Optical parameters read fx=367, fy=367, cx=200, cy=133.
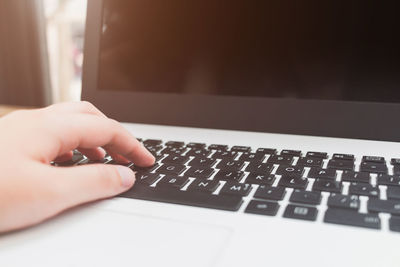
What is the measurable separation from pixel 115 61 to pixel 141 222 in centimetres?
42

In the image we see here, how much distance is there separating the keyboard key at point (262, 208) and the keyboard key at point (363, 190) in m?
0.08

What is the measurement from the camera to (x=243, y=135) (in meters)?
0.63

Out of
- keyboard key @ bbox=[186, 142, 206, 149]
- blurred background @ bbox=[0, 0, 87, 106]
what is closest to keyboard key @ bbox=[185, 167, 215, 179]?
keyboard key @ bbox=[186, 142, 206, 149]

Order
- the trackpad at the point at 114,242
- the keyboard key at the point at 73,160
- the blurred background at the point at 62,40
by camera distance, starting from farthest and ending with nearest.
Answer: the blurred background at the point at 62,40, the keyboard key at the point at 73,160, the trackpad at the point at 114,242

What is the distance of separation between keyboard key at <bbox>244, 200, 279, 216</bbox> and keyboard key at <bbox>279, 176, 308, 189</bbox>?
1.7 inches

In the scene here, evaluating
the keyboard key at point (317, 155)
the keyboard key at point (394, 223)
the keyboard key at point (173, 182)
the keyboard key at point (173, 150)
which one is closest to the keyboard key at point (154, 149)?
the keyboard key at point (173, 150)

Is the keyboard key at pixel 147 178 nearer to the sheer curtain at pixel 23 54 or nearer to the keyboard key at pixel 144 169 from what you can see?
the keyboard key at pixel 144 169

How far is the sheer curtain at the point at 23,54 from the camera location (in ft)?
4.05

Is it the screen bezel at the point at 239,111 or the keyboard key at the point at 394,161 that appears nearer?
the keyboard key at the point at 394,161

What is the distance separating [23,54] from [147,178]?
104 cm

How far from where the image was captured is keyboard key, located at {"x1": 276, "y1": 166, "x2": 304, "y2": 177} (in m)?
0.42

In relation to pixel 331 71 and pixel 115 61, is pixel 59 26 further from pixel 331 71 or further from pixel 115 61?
pixel 331 71

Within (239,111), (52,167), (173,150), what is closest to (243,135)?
(239,111)

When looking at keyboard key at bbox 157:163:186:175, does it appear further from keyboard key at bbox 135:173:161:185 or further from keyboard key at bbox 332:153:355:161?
keyboard key at bbox 332:153:355:161
